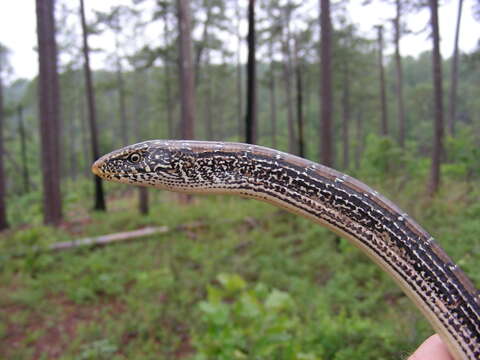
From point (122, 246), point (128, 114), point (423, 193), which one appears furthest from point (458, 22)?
point (128, 114)

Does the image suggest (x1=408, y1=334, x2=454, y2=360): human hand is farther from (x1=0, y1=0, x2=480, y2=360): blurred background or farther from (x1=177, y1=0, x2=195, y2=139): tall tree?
(x1=177, y1=0, x2=195, y2=139): tall tree

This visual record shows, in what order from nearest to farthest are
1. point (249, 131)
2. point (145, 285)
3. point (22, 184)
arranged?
point (145, 285)
point (249, 131)
point (22, 184)

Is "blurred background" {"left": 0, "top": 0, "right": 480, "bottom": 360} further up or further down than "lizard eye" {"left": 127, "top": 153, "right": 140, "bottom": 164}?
further down

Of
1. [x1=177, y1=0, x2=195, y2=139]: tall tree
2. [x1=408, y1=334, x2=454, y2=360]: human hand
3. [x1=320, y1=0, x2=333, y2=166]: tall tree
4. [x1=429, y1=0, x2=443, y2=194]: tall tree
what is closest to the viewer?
[x1=408, y1=334, x2=454, y2=360]: human hand

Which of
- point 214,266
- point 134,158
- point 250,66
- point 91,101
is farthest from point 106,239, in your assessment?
point 134,158

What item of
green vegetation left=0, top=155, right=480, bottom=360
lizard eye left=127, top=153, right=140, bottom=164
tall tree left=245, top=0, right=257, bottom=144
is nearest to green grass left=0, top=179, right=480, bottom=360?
green vegetation left=0, top=155, right=480, bottom=360

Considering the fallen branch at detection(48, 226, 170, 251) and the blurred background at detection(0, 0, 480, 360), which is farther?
the fallen branch at detection(48, 226, 170, 251)

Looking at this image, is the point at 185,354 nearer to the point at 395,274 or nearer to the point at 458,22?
the point at 395,274

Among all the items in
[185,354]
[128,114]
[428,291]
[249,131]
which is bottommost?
[185,354]
